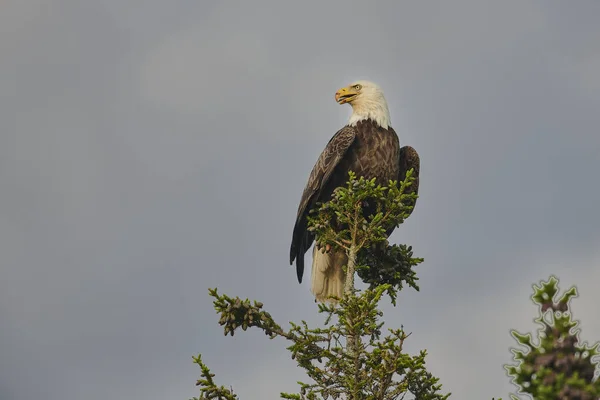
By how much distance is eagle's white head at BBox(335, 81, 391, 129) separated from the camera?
1241cm

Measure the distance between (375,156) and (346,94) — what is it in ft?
5.79

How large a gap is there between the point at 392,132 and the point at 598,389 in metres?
8.09

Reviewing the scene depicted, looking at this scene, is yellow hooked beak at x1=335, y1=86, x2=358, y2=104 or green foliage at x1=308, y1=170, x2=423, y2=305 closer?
green foliage at x1=308, y1=170, x2=423, y2=305

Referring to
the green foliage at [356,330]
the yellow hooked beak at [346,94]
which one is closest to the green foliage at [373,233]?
the green foliage at [356,330]

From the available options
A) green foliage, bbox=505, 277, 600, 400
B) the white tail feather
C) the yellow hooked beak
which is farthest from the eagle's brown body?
green foliage, bbox=505, 277, 600, 400

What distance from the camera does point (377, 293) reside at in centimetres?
827

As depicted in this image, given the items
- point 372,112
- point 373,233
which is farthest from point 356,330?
point 372,112

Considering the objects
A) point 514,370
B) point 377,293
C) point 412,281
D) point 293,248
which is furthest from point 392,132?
point 514,370

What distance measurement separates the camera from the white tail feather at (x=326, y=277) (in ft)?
37.6

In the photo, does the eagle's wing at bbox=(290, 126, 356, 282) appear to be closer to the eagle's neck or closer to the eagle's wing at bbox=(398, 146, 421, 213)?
the eagle's neck

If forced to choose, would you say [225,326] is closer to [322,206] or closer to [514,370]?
[322,206]

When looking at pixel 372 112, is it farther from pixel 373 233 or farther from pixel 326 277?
pixel 373 233

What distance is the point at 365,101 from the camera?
1273 cm

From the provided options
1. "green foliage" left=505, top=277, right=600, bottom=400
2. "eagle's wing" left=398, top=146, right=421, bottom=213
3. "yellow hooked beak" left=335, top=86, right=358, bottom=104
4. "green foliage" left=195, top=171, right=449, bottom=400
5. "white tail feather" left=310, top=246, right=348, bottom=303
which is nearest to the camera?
"green foliage" left=505, top=277, right=600, bottom=400
